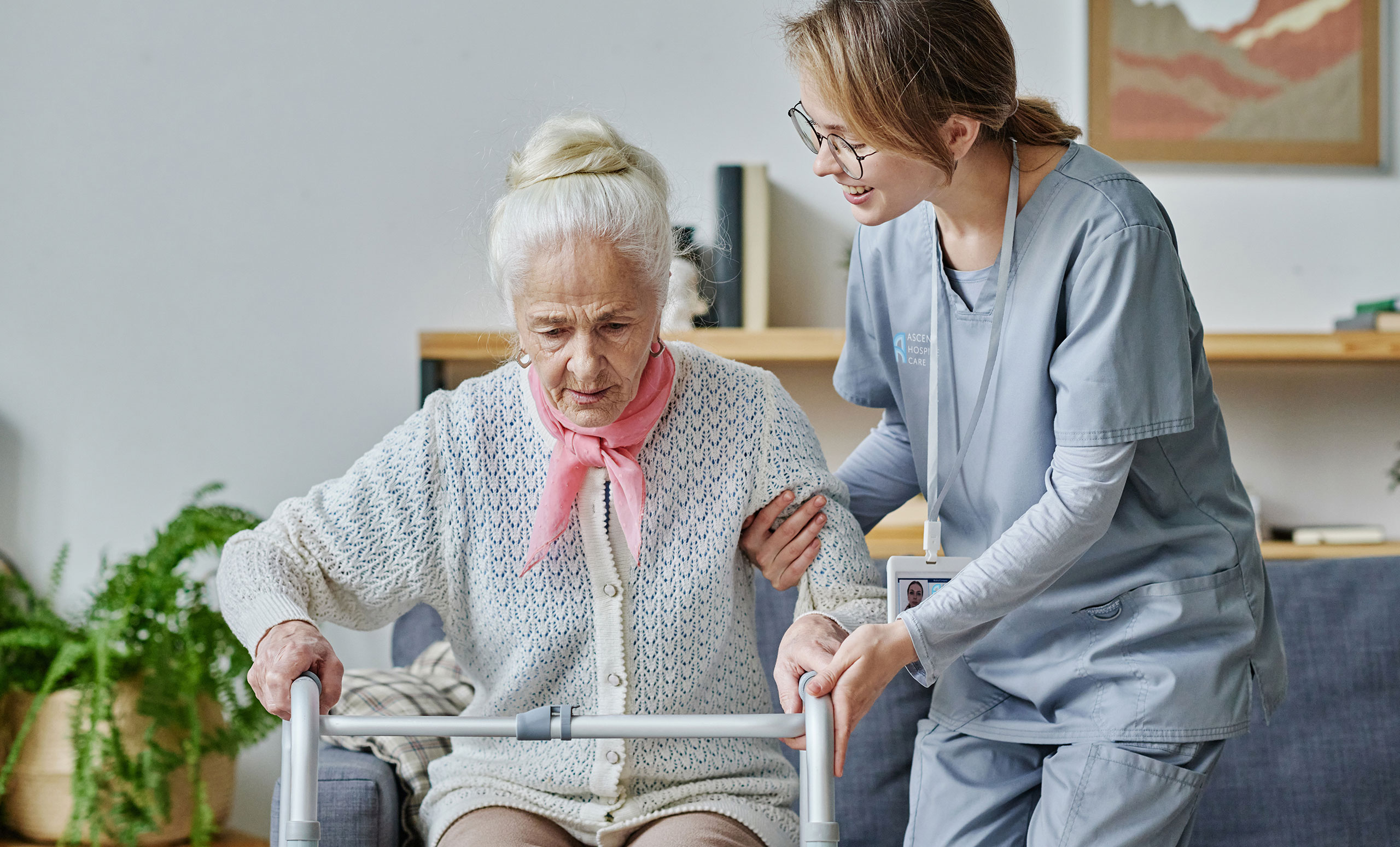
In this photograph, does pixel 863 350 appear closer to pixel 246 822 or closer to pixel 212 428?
pixel 212 428

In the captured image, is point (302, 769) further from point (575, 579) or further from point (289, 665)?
point (575, 579)

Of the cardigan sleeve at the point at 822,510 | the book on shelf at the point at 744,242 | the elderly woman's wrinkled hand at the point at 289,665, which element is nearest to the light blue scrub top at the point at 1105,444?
the cardigan sleeve at the point at 822,510

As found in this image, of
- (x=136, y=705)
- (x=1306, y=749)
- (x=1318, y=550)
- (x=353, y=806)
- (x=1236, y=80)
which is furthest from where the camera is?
(x=1236, y=80)

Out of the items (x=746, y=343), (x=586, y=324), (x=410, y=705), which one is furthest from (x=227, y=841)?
(x=586, y=324)

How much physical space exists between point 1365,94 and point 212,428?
2.94 meters

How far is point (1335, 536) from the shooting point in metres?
2.66

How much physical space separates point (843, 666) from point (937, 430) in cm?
36

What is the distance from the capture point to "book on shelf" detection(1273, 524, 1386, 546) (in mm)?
2660

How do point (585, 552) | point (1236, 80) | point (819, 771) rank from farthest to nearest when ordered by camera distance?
point (1236, 80) → point (585, 552) → point (819, 771)

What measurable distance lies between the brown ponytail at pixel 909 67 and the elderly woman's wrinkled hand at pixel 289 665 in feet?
2.54

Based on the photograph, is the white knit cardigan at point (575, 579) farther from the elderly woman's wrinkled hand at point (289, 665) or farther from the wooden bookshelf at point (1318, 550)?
the wooden bookshelf at point (1318, 550)

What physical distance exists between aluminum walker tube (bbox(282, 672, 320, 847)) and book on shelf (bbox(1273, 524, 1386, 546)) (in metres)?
2.39

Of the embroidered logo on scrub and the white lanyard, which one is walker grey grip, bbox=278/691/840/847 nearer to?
the white lanyard

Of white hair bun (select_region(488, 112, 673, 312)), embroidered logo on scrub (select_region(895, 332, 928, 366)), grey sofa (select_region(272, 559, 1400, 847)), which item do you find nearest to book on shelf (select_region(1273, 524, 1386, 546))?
grey sofa (select_region(272, 559, 1400, 847))
